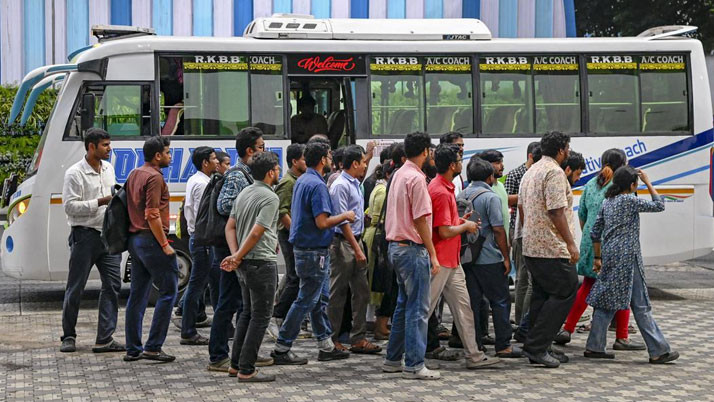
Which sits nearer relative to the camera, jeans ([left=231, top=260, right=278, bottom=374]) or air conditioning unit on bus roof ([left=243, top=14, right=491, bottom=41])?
jeans ([left=231, top=260, right=278, bottom=374])

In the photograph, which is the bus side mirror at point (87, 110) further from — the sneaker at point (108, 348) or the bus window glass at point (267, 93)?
the sneaker at point (108, 348)

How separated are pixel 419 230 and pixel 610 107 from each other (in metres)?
6.29

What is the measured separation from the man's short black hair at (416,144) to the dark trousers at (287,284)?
72.4 inches

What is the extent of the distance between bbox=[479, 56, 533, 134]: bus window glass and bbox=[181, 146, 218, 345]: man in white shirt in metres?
4.44

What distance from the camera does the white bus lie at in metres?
13.4

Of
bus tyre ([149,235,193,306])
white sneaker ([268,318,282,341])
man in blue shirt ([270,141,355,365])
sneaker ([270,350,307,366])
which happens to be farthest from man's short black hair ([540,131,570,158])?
bus tyre ([149,235,193,306])

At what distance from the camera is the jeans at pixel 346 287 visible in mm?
A: 10258

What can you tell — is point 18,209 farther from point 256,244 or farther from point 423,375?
point 423,375

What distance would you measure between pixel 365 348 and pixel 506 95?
5063 millimetres

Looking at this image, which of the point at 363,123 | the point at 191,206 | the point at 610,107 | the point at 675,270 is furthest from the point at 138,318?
the point at 675,270

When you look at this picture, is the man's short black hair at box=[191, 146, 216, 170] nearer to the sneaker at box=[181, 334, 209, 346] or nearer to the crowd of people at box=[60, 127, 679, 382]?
the crowd of people at box=[60, 127, 679, 382]

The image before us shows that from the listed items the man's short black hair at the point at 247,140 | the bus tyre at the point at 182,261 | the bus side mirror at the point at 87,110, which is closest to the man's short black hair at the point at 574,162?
the man's short black hair at the point at 247,140

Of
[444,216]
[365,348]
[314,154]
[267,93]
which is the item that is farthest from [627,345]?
[267,93]

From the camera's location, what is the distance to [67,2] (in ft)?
77.5
